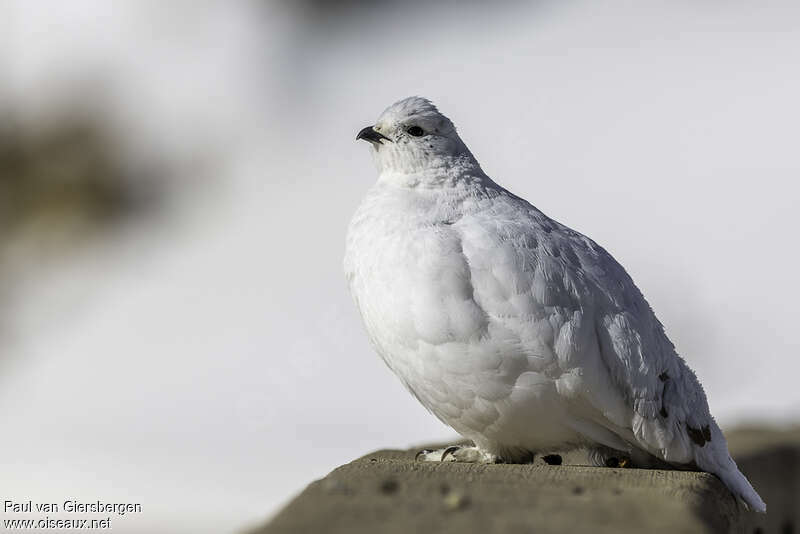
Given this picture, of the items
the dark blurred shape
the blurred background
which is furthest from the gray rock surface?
the dark blurred shape

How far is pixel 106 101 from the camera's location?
47.4ft

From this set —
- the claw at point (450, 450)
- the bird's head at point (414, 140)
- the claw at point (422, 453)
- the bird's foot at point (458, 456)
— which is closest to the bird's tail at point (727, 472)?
the bird's foot at point (458, 456)

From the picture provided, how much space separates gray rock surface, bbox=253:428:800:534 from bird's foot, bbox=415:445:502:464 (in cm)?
28

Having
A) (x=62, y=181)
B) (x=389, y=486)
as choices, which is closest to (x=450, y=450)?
(x=389, y=486)

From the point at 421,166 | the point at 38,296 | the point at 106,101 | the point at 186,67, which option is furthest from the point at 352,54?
the point at 421,166

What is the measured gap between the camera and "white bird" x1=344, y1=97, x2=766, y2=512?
402 cm

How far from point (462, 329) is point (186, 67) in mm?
10382

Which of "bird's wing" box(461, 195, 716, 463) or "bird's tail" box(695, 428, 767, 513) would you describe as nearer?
"bird's wing" box(461, 195, 716, 463)

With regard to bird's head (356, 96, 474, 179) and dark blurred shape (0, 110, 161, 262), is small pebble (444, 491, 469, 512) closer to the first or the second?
bird's head (356, 96, 474, 179)

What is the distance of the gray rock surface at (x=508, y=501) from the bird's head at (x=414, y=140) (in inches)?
45.4

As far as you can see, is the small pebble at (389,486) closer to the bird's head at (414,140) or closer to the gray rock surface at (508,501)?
the gray rock surface at (508,501)

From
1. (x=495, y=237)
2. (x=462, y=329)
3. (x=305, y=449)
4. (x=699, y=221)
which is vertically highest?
(x=495, y=237)

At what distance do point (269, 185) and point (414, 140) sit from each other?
7.92m

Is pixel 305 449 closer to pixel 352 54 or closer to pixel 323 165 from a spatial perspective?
pixel 323 165
